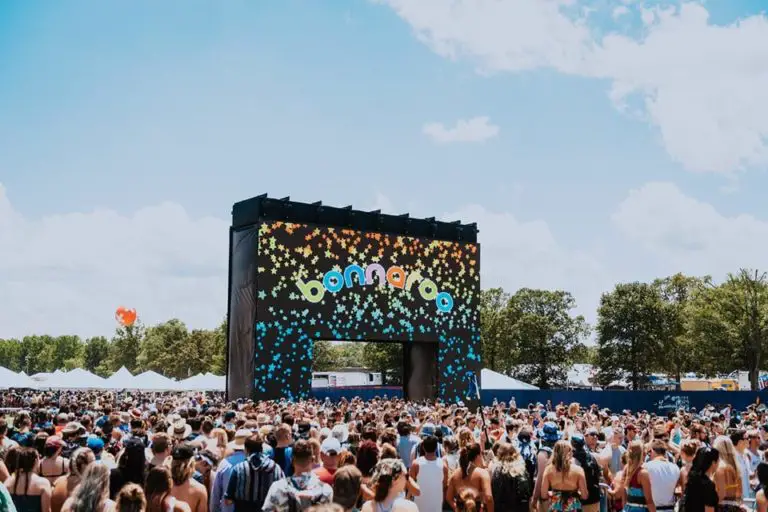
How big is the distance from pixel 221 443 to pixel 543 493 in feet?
12.9

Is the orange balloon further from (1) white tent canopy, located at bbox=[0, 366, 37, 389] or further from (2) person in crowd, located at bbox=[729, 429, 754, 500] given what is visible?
(2) person in crowd, located at bbox=[729, 429, 754, 500]

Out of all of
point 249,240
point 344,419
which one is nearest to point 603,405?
point 249,240

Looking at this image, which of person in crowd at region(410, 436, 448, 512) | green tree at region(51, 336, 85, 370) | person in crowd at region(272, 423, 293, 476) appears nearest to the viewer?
person in crowd at region(410, 436, 448, 512)

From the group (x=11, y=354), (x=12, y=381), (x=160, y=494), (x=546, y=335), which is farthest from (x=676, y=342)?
(x=11, y=354)

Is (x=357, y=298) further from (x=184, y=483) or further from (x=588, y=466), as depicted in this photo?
(x=184, y=483)

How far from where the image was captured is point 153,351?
4254 inches

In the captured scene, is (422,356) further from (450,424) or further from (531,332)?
(531,332)

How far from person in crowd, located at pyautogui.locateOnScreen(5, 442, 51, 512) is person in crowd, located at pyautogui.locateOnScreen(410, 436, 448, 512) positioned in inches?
134

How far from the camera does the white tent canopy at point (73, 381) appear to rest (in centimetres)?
3806

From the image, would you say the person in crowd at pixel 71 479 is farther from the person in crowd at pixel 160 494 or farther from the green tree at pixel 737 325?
the green tree at pixel 737 325

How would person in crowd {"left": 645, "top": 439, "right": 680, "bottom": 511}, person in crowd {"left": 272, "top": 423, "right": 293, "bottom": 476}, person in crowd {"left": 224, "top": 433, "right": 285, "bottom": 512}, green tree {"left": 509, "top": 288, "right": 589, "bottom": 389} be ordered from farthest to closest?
green tree {"left": 509, "top": 288, "right": 589, "bottom": 389}
person in crowd {"left": 272, "top": 423, "right": 293, "bottom": 476}
person in crowd {"left": 645, "top": 439, "right": 680, "bottom": 511}
person in crowd {"left": 224, "top": 433, "right": 285, "bottom": 512}

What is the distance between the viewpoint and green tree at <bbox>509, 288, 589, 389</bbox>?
69.4 m

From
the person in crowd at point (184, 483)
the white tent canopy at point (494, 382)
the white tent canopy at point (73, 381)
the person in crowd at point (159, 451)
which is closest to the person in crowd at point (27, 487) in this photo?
the person in crowd at point (159, 451)

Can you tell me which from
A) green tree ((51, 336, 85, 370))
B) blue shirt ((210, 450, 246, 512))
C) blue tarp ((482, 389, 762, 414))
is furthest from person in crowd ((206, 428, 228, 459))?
green tree ((51, 336, 85, 370))
